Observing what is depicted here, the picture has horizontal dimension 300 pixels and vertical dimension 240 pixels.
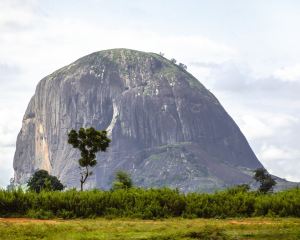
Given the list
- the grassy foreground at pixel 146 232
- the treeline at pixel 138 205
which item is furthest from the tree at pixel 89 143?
the grassy foreground at pixel 146 232

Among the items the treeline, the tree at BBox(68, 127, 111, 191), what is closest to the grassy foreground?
the treeline

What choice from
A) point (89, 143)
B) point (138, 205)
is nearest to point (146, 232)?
point (138, 205)

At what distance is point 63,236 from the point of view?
27906mm

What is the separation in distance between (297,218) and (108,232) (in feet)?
46.6

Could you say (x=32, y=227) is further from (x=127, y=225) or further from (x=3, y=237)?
(x=127, y=225)

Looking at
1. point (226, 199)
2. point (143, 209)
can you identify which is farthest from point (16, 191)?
point (226, 199)

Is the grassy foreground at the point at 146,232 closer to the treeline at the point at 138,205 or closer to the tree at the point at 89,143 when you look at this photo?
the treeline at the point at 138,205

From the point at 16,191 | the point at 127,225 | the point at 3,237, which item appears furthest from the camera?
the point at 16,191

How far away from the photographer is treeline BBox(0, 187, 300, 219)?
131 feet

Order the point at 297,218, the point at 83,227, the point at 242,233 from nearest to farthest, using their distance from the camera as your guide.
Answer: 1. the point at 242,233
2. the point at 83,227
3. the point at 297,218

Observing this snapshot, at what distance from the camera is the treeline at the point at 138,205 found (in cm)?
3981

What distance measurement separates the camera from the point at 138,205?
1592 inches

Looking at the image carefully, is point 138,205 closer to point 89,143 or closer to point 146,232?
point 146,232

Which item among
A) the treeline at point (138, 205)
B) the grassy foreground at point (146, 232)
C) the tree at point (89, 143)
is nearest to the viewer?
the grassy foreground at point (146, 232)
